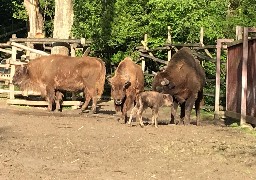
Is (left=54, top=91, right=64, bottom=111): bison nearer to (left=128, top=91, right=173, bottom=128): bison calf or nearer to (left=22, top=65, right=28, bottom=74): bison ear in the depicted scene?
(left=22, top=65, right=28, bottom=74): bison ear

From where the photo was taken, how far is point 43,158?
7586 mm

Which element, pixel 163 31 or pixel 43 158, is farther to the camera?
pixel 163 31

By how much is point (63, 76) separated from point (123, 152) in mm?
8555

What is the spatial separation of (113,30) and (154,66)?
2403mm

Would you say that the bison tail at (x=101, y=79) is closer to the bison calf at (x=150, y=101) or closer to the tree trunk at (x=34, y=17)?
A: the bison calf at (x=150, y=101)

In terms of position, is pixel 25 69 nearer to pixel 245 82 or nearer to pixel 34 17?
pixel 245 82

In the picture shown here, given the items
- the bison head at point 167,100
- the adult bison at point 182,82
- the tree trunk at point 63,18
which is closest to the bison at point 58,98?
the tree trunk at point 63,18

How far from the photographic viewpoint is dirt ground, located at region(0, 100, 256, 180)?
672cm

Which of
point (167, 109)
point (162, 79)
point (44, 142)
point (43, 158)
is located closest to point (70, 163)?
point (43, 158)

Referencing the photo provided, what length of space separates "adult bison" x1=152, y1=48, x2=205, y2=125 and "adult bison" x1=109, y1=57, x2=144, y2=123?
59cm

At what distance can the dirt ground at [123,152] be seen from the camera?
265 inches

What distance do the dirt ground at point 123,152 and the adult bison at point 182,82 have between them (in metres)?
1.24

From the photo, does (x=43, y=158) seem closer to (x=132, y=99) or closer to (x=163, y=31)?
(x=132, y=99)

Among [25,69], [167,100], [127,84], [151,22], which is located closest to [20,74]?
[25,69]
